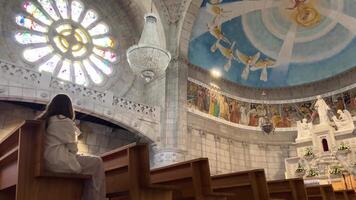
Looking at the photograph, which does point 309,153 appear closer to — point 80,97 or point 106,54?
point 106,54

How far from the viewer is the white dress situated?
3.09 m

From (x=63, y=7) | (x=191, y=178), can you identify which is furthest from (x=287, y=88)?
(x=191, y=178)

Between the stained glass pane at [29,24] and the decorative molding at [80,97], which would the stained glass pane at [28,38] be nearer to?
the stained glass pane at [29,24]

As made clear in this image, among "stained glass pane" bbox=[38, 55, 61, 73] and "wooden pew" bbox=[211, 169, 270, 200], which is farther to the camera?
"stained glass pane" bbox=[38, 55, 61, 73]

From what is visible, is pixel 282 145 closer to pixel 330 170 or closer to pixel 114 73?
pixel 330 170

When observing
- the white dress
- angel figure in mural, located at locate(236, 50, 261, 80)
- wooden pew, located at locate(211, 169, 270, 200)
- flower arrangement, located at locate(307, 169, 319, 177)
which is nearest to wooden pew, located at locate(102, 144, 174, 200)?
the white dress

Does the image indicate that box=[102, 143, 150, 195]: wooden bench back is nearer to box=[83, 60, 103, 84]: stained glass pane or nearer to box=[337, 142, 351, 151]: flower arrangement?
box=[83, 60, 103, 84]: stained glass pane

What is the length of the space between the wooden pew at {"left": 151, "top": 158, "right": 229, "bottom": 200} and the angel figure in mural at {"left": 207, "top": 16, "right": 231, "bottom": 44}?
36.3 ft

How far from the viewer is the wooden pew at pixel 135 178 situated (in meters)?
3.70

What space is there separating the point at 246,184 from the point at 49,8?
10372mm

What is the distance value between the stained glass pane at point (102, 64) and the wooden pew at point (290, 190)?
8.67 m

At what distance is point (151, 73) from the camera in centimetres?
961

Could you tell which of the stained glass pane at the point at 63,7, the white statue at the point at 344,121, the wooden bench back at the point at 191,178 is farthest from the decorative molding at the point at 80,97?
the white statue at the point at 344,121

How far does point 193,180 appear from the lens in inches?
177
